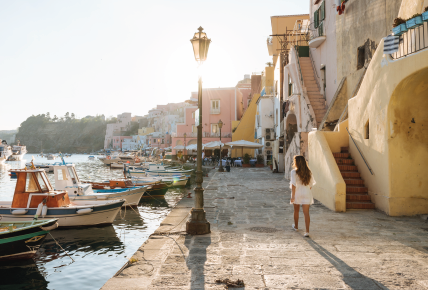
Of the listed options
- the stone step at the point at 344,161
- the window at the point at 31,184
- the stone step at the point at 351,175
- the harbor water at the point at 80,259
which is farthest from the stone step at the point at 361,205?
the window at the point at 31,184

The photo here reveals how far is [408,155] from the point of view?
28.9 feet

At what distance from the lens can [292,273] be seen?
190 inches

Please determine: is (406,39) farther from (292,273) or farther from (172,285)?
(172,285)

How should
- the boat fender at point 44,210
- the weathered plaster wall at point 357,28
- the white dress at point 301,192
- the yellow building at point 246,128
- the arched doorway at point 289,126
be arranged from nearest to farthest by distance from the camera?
the white dress at point 301,192 → the boat fender at point 44,210 → the weathered plaster wall at point 357,28 → the arched doorway at point 289,126 → the yellow building at point 246,128

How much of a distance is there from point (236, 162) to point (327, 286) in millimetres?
32366

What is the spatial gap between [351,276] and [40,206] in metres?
9.30

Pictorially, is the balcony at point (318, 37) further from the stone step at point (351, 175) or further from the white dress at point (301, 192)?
the white dress at point (301, 192)

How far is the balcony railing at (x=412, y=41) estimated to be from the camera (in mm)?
7488

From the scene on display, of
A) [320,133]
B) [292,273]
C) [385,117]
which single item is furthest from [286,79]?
[292,273]

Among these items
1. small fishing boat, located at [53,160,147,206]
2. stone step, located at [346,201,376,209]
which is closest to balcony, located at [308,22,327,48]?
stone step, located at [346,201,376,209]

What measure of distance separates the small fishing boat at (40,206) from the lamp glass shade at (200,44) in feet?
22.0

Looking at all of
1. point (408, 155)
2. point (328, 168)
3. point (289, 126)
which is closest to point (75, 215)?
point (328, 168)

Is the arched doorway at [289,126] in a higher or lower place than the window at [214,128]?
lower

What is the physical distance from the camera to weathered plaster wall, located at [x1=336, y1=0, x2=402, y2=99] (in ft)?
43.1
